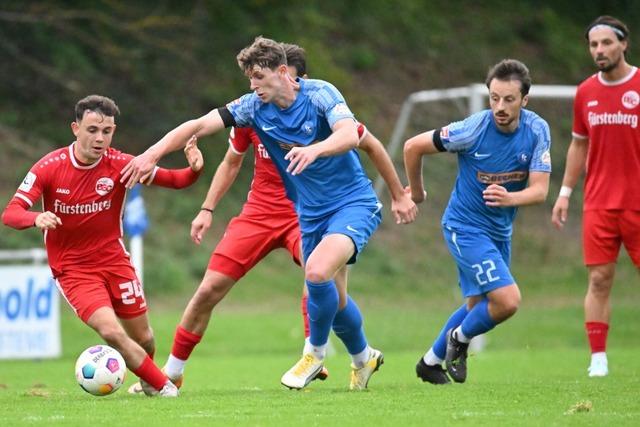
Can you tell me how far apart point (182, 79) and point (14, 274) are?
853cm

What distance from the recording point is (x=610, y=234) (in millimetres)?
9602

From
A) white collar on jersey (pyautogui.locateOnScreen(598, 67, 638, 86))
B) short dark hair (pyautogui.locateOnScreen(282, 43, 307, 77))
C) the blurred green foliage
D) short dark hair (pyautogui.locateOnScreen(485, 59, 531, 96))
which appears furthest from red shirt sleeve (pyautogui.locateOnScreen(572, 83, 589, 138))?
the blurred green foliage

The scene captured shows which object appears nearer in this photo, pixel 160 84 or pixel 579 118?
pixel 579 118

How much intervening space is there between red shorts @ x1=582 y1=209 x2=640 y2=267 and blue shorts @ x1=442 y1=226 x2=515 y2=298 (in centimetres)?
96

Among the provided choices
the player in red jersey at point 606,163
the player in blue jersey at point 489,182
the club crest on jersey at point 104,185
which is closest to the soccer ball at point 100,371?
the club crest on jersey at point 104,185

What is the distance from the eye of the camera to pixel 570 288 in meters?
19.3

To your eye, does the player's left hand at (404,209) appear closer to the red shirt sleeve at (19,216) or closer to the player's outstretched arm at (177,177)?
the player's outstretched arm at (177,177)

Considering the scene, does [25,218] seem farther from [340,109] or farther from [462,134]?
[462,134]

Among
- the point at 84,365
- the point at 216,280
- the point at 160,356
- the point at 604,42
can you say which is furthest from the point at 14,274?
the point at 604,42

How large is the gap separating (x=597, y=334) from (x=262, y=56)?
3.75 metres

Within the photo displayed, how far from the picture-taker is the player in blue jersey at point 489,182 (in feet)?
28.4

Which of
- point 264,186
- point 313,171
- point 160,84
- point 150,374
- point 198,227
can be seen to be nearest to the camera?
point 150,374

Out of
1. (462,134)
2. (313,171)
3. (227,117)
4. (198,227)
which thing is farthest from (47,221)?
(462,134)

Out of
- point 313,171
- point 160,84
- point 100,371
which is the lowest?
point 100,371
